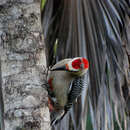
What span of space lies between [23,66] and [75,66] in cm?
88

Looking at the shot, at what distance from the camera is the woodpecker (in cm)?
323

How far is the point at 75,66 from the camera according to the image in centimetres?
316

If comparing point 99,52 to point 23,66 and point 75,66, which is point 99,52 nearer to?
point 75,66

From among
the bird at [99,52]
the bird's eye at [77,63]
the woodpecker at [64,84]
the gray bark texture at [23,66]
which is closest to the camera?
the gray bark texture at [23,66]

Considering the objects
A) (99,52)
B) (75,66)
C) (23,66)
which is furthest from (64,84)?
(23,66)

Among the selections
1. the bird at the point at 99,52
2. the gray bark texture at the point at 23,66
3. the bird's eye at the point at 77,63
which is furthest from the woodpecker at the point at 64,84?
the gray bark texture at the point at 23,66

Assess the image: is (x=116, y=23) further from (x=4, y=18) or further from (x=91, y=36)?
(x=4, y=18)

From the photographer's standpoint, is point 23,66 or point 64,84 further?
point 64,84

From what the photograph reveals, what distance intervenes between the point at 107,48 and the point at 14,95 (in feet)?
6.51

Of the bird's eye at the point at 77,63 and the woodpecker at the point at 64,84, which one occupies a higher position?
the bird's eye at the point at 77,63

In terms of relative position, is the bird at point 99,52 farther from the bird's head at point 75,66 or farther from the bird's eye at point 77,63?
the bird's eye at point 77,63

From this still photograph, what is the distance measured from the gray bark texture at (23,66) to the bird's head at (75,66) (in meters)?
0.62

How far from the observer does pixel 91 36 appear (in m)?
3.97

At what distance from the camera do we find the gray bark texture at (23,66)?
2.27 metres
